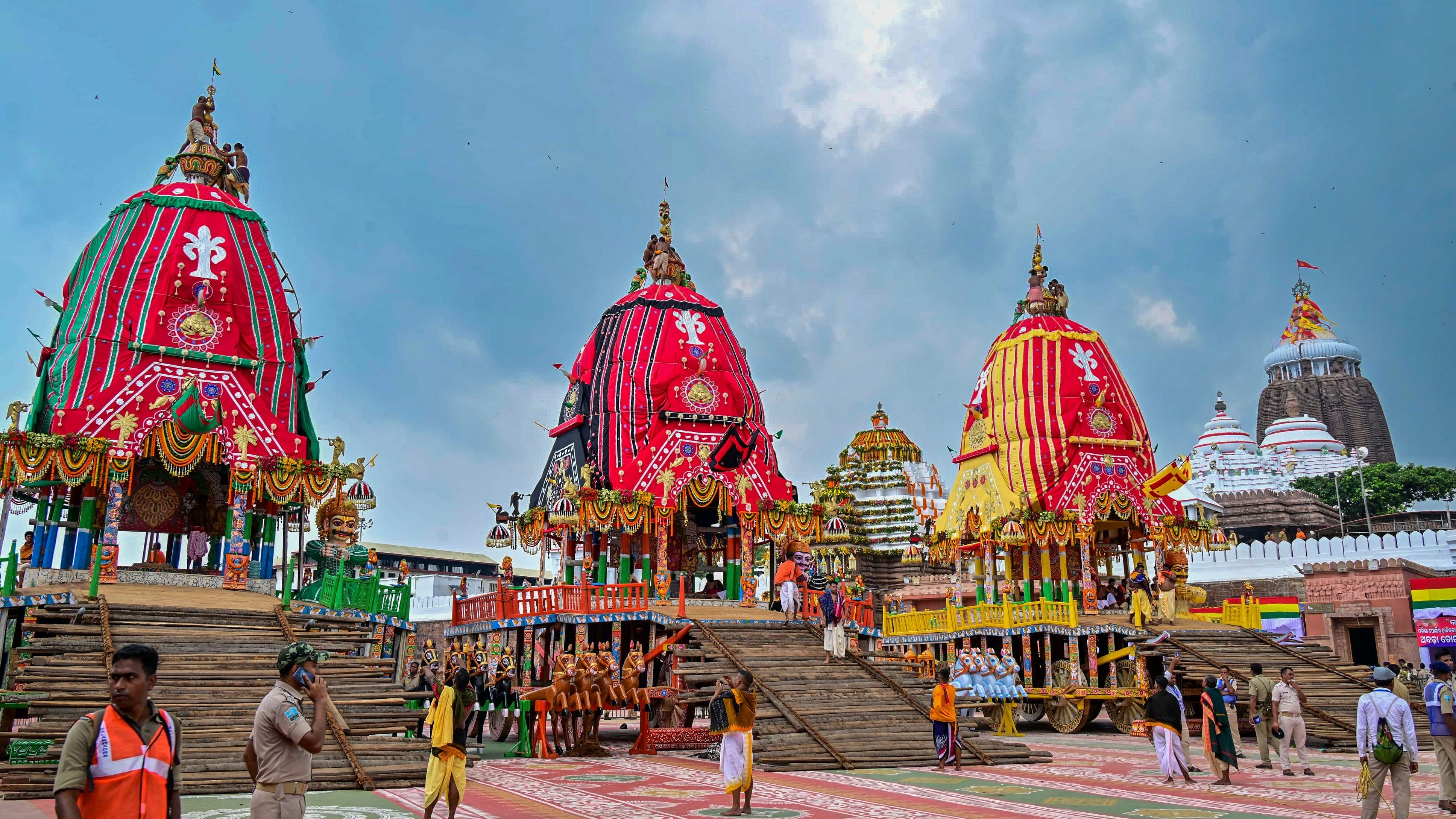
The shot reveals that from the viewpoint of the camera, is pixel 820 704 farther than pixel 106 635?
Yes

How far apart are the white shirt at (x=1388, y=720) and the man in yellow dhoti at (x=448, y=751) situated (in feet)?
23.4

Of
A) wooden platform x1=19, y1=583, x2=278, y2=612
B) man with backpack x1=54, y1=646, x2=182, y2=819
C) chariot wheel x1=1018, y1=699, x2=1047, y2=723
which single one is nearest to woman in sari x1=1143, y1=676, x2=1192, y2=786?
chariot wheel x1=1018, y1=699, x2=1047, y2=723

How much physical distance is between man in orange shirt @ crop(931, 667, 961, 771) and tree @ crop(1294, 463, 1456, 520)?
48667 millimetres

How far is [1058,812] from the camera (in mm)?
9805

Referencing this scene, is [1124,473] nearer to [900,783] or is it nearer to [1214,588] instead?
[1214,588]

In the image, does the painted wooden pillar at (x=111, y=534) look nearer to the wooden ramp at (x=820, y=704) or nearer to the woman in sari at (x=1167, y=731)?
the wooden ramp at (x=820, y=704)

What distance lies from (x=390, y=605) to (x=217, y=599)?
9.47 ft

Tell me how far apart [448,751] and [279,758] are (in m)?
3.22

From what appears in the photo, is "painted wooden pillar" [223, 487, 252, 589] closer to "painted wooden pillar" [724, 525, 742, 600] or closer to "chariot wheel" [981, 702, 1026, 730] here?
"painted wooden pillar" [724, 525, 742, 600]

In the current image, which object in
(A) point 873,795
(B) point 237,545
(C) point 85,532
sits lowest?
(A) point 873,795

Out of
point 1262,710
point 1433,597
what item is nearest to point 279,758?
point 1262,710

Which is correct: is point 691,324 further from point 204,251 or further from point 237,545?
point 237,545

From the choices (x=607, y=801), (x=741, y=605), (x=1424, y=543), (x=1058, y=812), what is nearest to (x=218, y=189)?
(x=741, y=605)

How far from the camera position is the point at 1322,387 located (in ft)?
253
